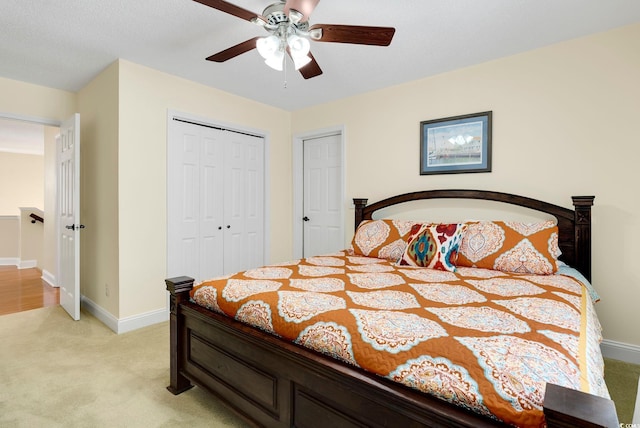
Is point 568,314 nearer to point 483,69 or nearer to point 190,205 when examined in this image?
point 483,69

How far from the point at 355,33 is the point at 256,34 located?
970 millimetres

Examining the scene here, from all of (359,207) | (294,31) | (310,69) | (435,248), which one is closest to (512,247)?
(435,248)

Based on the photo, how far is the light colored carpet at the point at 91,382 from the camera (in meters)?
1.76

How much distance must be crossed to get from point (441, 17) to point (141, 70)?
103 inches

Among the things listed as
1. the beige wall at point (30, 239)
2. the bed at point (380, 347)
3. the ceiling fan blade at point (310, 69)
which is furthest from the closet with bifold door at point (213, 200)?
the beige wall at point (30, 239)

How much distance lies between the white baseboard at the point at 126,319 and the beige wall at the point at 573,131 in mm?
2872

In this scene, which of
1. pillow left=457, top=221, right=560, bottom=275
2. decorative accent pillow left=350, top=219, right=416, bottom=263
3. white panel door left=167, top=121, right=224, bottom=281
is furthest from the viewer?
white panel door left=167, top=121, right=224, bottom=281

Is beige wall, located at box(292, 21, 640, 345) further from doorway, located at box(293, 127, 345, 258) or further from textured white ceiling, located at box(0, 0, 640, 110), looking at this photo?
doorway, located at box(293, 127, 345, 258)

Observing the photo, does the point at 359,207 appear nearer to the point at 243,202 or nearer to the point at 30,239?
the point at 243,202

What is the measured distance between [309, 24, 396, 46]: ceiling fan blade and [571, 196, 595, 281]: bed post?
1813mm

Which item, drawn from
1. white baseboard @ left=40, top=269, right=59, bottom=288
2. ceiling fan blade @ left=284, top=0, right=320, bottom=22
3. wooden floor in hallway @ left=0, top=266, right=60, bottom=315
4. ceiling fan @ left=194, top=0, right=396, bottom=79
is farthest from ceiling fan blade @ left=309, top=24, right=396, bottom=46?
white baseboard @ left=40, top=269, right=59, bottom=288

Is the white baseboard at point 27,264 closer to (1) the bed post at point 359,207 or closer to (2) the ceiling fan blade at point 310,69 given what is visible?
Answer: (1) the bed post at point 359,207

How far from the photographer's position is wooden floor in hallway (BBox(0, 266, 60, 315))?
3.66 m

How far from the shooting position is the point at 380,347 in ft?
3.77
